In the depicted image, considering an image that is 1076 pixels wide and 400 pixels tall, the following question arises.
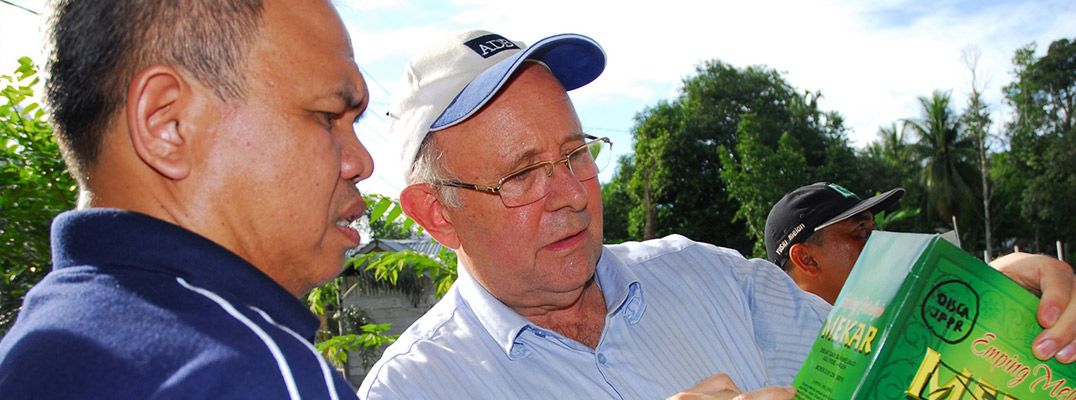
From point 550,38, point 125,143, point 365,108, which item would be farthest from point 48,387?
point 550,38

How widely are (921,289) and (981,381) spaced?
0.61 feet

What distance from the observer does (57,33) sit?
1.25 m

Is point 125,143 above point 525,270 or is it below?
above

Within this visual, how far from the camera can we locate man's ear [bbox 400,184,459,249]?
2.55m

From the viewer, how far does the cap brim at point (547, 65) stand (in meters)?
2.24

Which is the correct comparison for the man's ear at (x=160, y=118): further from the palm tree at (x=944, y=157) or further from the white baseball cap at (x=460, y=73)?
the palm tree at (x=944, y=157)

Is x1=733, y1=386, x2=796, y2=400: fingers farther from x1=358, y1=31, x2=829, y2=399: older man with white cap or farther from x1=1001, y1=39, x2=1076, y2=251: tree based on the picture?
x1=1001, y1=39, x2=1076, y2=251: tree

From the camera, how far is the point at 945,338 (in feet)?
4.31

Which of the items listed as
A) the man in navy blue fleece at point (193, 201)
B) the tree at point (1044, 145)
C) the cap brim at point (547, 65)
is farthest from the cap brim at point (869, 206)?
the tree at point (1044, 145)

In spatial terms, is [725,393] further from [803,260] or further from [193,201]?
[803,260]

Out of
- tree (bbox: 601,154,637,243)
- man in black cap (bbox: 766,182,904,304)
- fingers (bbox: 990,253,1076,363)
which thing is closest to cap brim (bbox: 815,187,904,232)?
man in black cap (bbox: 766,182,904,304)

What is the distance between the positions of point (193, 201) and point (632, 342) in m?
1.33

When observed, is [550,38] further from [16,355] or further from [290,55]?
[16,355]

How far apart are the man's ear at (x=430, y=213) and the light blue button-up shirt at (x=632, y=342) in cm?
15
